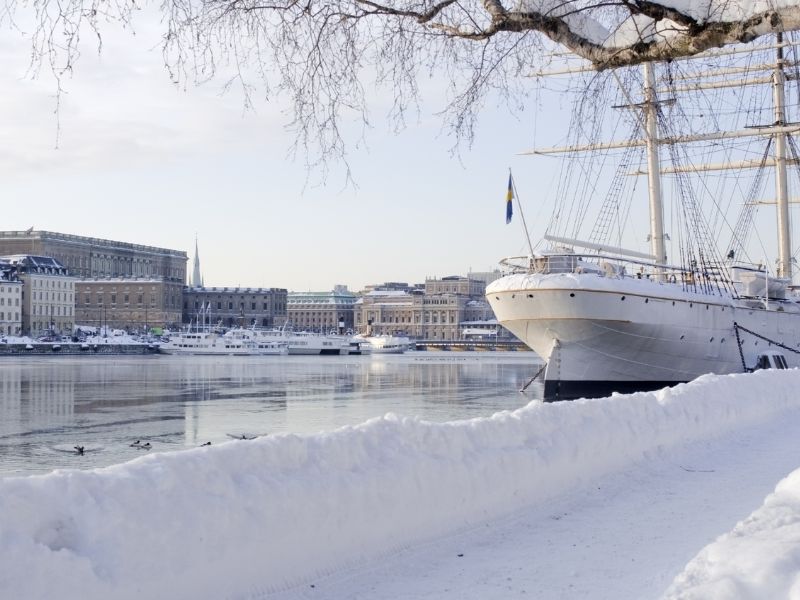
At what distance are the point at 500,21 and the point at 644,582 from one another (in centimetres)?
452

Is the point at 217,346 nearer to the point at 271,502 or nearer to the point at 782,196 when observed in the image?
the point at 782,196

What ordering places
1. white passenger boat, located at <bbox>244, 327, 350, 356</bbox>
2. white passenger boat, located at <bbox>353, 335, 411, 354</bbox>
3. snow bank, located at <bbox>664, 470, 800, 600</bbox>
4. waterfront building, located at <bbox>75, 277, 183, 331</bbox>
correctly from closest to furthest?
snow bank, located at <bbox>664, 470, 800, 600</bbox>
white passenger boat, located at <bbox>244, 327, 350, 356</bbox>
white passenger boat, located at <bbox>353, 335, 411, 354</bbox>
waterfront building, located at <bbox>75, 277, 183, 331</bbox>

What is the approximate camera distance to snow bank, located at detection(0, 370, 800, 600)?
573cm

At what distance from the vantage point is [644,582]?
704 centimetres

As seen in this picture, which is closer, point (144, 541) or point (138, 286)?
point (144, 541)

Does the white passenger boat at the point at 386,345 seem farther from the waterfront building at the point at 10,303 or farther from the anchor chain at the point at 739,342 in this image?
the anchor chain at the point at 739,342

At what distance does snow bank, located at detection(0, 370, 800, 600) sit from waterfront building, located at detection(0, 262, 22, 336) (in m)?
155

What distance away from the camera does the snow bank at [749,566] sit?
5441 mm

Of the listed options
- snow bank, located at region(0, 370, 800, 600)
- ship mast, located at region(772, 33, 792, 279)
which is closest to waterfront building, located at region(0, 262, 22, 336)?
ship mast, located at region(772, 33, 792, 279)

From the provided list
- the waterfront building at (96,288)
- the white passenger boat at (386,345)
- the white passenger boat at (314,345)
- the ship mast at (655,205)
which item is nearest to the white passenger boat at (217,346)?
the white passenger boat at (314,345)

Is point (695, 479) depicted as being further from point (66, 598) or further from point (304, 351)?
point (304, 351)

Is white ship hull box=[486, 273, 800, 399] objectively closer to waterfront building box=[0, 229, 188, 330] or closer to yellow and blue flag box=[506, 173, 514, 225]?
yellow and blue flag box=[506, 173, 514, 225]

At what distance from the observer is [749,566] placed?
5.77 metres

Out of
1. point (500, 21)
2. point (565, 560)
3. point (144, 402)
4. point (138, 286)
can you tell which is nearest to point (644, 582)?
point (565, 560)
